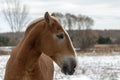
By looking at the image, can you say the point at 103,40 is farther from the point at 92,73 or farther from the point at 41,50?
the point at 41,50

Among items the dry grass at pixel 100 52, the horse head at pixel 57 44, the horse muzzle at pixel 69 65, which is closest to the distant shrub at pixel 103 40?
the dry grass at pixel 100 52

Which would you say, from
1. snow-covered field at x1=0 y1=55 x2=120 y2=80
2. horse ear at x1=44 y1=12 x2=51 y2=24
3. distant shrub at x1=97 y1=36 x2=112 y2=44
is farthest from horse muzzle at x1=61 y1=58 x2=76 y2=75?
distant shrub at x1=97 y1=36 x2=112 y2=44

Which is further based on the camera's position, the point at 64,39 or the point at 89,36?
the point at 89,36

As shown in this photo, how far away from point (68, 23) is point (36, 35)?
4415cm

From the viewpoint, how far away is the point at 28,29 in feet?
15.7

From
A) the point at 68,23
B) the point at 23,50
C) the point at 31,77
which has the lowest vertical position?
the point at 68,23

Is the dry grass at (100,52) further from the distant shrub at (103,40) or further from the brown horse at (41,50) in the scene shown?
the brown horse at (41,50)

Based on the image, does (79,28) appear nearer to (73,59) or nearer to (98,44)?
(98,44)

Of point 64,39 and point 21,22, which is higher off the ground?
point 64,39

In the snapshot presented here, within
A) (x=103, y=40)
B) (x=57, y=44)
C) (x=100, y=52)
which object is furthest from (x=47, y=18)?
(x=103, y=40)

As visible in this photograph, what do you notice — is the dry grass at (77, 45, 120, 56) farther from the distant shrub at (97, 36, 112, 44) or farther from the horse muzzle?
the horse muzzle

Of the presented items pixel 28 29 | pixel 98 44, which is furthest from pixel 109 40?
pixel 28 29

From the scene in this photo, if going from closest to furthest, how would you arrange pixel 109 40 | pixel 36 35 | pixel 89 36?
pixel 36 35, pixel 89 36, pixel 109 40

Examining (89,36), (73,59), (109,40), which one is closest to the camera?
(73,59)
